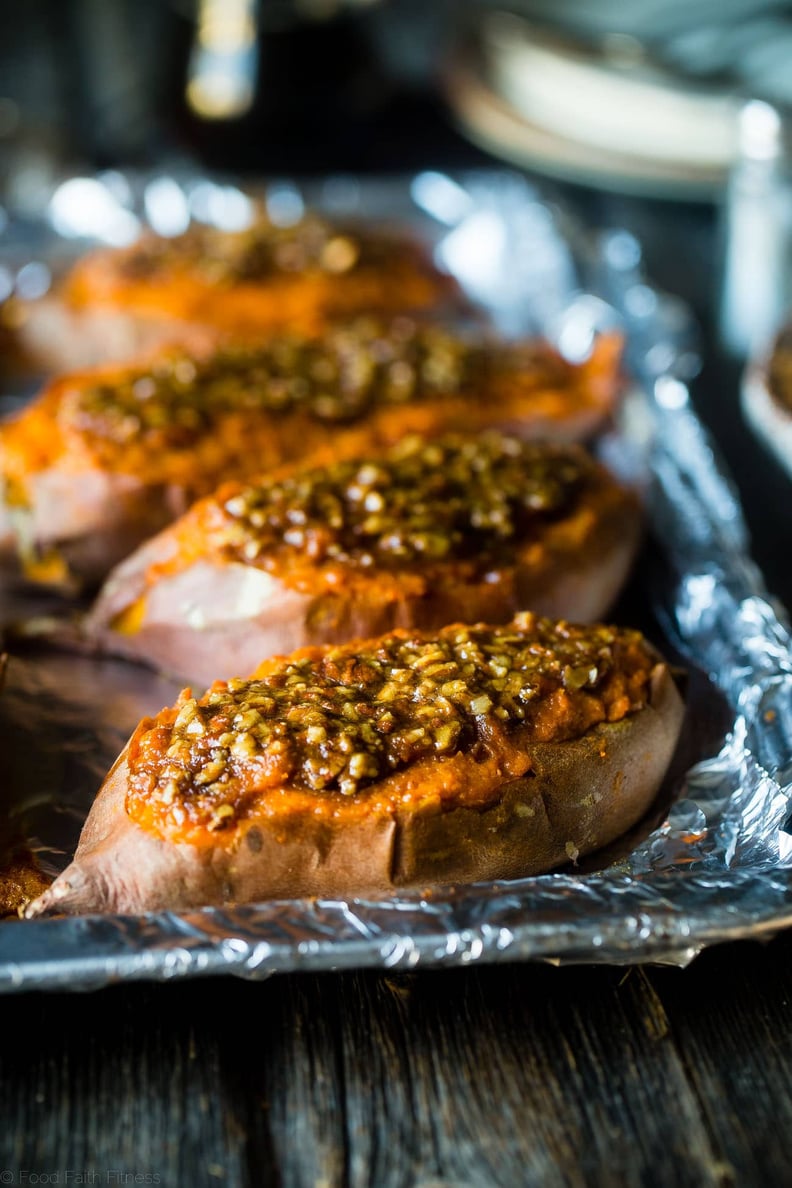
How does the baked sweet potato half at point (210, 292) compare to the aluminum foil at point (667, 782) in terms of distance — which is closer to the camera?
the aluminum foil at point (667, 782)

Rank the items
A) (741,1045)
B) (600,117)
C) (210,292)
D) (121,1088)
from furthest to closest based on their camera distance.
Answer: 1. (600,117)
2. (210,292)
3. (741,1045)
4. (121,1088)

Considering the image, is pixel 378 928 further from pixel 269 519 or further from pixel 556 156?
pixel 556 156

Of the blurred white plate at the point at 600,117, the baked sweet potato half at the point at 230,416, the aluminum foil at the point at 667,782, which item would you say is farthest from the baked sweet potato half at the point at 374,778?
the blurred white plate at the point at 600,117

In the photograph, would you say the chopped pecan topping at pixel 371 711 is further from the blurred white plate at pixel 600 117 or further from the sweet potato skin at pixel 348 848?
the blurred white plate at pixel 600 117

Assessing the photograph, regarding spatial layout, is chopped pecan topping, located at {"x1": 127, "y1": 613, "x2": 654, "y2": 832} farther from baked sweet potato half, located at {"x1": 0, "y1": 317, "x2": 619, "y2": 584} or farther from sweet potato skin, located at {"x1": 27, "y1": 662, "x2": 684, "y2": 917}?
baked sweet potato half, located at {"x1": 0, "y1": 317, "x2": 619, "y2": 584}

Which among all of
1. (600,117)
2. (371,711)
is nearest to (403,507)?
(371,711)

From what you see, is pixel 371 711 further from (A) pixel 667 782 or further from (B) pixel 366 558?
(A) pixel 667 782
